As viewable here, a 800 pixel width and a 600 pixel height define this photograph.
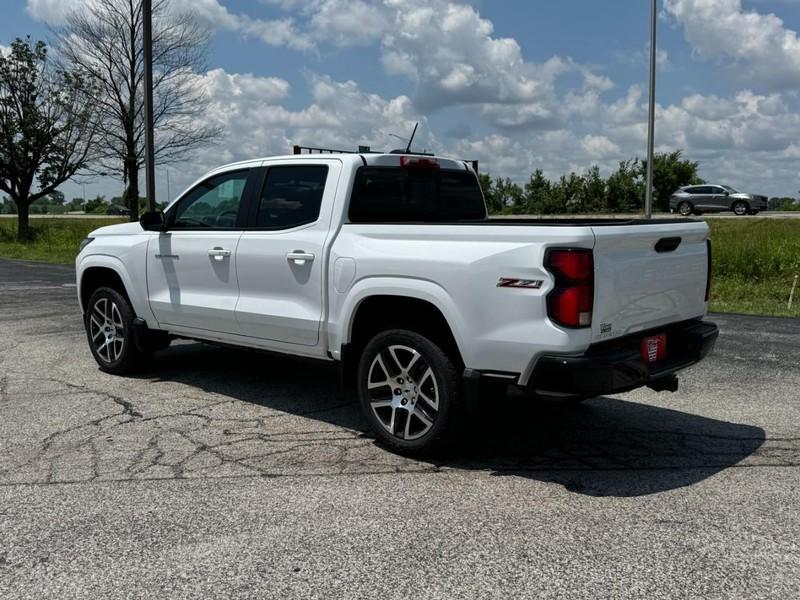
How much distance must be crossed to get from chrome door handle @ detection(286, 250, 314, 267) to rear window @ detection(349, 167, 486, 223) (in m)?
0.39

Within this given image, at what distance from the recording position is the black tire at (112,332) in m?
7.02

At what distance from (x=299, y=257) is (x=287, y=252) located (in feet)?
0.49

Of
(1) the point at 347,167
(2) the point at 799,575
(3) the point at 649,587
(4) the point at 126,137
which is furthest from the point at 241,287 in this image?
(4) the point at 126,137

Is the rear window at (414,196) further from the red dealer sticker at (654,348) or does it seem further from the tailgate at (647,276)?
the red dealer sticker at (654,348)

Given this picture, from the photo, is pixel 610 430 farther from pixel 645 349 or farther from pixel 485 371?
pixel 485 371

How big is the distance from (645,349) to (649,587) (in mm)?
1684

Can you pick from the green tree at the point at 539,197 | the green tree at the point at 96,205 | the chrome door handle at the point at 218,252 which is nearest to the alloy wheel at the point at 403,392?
the chrome door handle at the point at 218,252

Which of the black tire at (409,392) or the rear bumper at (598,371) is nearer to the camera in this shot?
the rear bumper at (598,371)

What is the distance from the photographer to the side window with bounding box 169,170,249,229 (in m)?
6.12

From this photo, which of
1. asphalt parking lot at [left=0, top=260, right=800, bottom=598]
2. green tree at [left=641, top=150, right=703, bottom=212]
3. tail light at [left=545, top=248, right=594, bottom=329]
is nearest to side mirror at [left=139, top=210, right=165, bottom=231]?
asphalt parking lot at [left=0, top=260, right=800, bottom=598]

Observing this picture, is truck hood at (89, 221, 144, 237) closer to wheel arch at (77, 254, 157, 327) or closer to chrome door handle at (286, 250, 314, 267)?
wheel arch at (77, 254, 157, 327)

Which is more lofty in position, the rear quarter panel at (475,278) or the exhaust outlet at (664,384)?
the rear quarter panel at (475,278)

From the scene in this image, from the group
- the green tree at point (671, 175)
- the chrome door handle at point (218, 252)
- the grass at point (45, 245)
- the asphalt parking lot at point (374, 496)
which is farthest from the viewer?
the green tree at point (671, 175)

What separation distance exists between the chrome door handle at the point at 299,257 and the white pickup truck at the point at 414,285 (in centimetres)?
1
